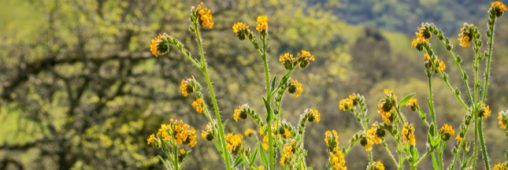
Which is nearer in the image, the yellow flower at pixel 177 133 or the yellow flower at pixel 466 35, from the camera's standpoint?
the yellow flower at pixel 177 133

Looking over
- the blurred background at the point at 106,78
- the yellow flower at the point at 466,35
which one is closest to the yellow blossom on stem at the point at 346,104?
the yellow flower at the point at 466,35

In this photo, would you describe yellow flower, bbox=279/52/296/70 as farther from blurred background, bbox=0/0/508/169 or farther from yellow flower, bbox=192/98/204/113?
blurred background, bbox=0/0/508/169

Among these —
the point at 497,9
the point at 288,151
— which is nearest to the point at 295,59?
the point at 288,151

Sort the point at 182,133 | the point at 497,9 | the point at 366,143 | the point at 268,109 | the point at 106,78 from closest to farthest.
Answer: the point at 268,109 < the point at 182,133 < the point at 497,9 < the point at 366,143 < the point at 106,78

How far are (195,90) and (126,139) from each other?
31.2 feet

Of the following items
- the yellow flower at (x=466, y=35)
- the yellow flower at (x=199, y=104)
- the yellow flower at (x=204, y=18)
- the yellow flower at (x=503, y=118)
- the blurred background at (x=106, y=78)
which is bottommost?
the yellow flower at (x=503, y=118)

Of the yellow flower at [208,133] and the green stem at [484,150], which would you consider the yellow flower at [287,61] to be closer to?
the yellow flower at [208,133]

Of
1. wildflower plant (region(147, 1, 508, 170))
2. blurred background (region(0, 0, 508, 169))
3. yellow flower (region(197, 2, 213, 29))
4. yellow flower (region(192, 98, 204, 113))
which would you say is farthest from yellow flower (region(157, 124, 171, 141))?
blurred background (region(0, 0, 508, 169))

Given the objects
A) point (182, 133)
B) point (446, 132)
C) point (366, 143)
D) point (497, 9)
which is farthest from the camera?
point (366, 143)

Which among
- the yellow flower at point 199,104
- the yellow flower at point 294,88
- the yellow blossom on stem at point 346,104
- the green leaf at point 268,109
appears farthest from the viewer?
the yellow blossom on stem at point 346,104

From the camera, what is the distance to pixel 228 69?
12.6 metres

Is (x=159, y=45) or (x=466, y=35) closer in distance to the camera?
(x=159, y=45)

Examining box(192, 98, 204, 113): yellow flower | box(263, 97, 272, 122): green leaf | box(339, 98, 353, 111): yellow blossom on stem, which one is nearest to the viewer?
box(263, 97, 272, 122): green leaf

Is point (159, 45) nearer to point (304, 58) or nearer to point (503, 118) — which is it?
point (304, 58)
